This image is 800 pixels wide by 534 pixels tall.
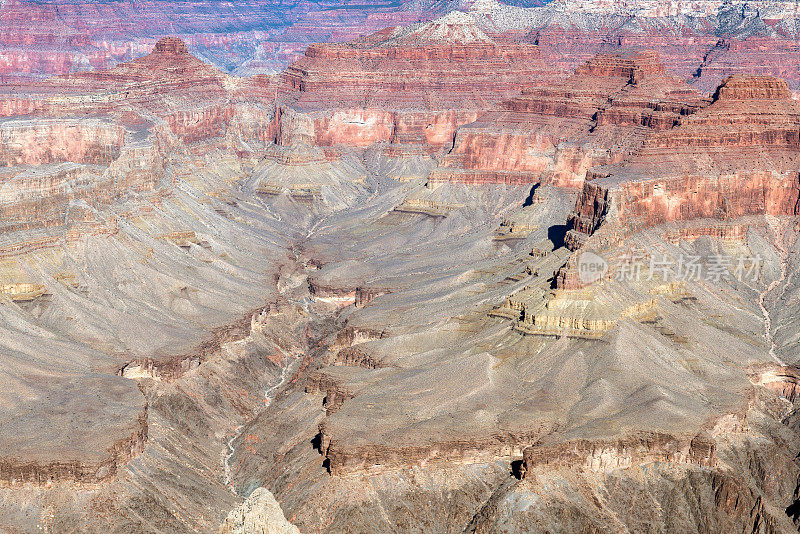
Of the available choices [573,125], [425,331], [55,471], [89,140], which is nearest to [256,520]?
[55,471]

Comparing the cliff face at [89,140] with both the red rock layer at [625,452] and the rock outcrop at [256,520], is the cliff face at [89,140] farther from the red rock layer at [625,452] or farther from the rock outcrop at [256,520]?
the rock outcrop at [256,520]

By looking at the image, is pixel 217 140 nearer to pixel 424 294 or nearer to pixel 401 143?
pixel 401 143

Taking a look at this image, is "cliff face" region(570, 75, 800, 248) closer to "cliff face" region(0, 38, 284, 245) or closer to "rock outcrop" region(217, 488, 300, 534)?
"cliff face" region(0, 38, 284, 245)

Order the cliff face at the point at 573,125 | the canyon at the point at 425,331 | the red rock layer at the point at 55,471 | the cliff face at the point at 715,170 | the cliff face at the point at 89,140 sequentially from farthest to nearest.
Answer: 1. the cliff face at the point at 573,125
2. the cliff face at the point at 715,170
3. the cliff face at the point at 89,140
4. the canyon at the point at 425,331
5. the red rock layer at the point at 55,471

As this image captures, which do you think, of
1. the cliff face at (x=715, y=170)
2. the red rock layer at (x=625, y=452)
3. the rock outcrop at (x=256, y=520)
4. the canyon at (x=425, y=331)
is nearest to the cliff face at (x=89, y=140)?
the canyon at (x=425, y=331)

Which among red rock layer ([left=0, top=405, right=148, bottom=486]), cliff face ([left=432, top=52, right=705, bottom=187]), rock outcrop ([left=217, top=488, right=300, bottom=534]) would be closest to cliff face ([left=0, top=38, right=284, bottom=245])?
red rock layer ([left=0, top=405, right=148, bottom=486])

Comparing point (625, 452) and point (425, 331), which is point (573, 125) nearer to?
point (425, 331)

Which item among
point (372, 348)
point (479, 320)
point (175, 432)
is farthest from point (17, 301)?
point (479, 320)
